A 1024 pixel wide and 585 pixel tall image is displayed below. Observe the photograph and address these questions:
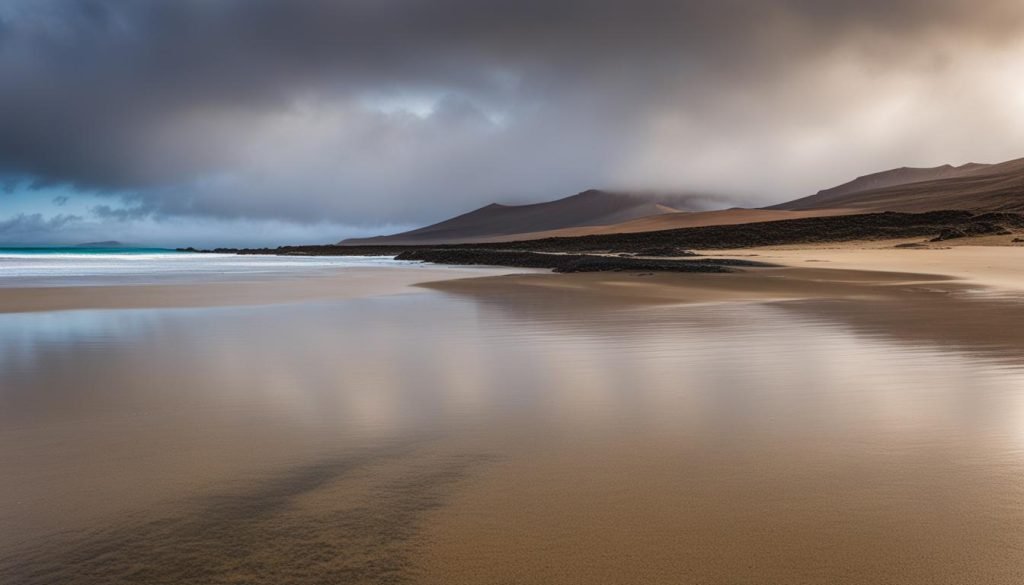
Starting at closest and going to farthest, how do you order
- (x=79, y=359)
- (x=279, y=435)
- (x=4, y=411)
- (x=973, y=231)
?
(x=279, y=435), (x=4, y=411), (x=79, y=359), (x=973, y=231)

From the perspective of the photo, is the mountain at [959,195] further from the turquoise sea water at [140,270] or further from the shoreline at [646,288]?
the turquoise sea water at [140,270]

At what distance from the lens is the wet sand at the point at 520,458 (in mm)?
2900

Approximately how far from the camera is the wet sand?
2.90 m

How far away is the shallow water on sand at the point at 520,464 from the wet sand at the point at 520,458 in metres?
0.02

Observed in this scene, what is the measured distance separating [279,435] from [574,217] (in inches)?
6812

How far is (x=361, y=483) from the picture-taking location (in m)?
3.77

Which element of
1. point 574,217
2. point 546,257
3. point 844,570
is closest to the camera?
point 844,570

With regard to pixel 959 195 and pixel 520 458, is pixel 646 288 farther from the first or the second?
pixel 959 195

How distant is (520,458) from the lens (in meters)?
4.17

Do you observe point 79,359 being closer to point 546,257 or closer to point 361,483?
point 361,483

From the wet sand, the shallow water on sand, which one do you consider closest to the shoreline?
the wet sand

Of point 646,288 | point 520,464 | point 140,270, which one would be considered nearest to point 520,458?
point 520,464

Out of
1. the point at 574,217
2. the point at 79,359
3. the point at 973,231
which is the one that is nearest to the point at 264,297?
the point at 79,359

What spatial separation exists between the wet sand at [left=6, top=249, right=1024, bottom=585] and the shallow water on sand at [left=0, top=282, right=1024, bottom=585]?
18 mm
